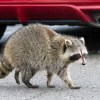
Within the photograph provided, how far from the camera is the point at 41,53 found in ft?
23.1

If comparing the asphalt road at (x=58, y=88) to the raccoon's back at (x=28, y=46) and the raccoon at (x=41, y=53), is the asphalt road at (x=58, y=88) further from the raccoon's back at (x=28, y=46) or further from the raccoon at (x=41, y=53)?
the raccoon's back at (x=28, y=46)

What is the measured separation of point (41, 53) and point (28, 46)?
7.2 inches

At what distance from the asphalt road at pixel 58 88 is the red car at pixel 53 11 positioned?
2.58 feet

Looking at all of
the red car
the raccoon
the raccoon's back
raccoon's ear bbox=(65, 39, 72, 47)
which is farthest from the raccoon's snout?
the red car

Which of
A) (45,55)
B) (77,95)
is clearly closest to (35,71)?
(45,55)

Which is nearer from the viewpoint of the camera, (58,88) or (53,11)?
(58,88)

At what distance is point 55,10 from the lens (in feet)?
28.1

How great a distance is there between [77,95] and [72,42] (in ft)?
2.41

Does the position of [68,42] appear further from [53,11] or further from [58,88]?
[53,11]

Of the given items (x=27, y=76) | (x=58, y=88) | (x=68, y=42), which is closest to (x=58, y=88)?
(x=58, y=88)

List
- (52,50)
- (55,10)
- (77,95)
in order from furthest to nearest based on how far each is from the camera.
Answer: (55,10), (52,50), (77,95)

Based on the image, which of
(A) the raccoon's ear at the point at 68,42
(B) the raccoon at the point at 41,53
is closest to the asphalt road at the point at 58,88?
(B) the raccoon at the point at 41,53

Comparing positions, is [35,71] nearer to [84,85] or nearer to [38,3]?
[84,85]

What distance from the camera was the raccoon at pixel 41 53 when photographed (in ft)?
23.0
